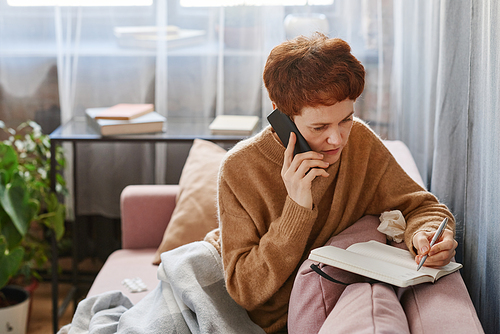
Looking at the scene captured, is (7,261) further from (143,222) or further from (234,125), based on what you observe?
(234,125)

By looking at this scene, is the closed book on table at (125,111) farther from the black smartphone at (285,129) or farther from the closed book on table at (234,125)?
the black smartphone at (285,129)

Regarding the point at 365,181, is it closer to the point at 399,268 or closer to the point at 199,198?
the point at 399,268

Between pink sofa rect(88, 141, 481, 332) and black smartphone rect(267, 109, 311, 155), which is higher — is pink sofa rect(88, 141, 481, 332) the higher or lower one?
the lower one

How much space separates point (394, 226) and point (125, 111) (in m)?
1.26

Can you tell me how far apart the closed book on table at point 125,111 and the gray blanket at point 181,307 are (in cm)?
84

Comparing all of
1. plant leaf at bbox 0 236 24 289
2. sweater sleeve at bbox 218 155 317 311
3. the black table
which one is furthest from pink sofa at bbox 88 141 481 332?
sweater sleeve at bbox 218 155 317 311

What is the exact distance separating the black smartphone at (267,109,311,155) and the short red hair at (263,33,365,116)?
0.03m

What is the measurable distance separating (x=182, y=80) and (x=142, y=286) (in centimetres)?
105

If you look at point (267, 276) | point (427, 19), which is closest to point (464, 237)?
point (267, 276)

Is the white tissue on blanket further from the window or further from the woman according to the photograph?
the window

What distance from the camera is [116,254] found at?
192cm

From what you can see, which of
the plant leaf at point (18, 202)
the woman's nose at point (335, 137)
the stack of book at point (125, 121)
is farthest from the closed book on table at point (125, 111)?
the woman's nose at point (335, 137)

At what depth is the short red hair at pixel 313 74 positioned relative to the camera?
113 cm

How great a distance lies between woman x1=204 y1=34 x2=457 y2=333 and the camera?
1147 millimetres
